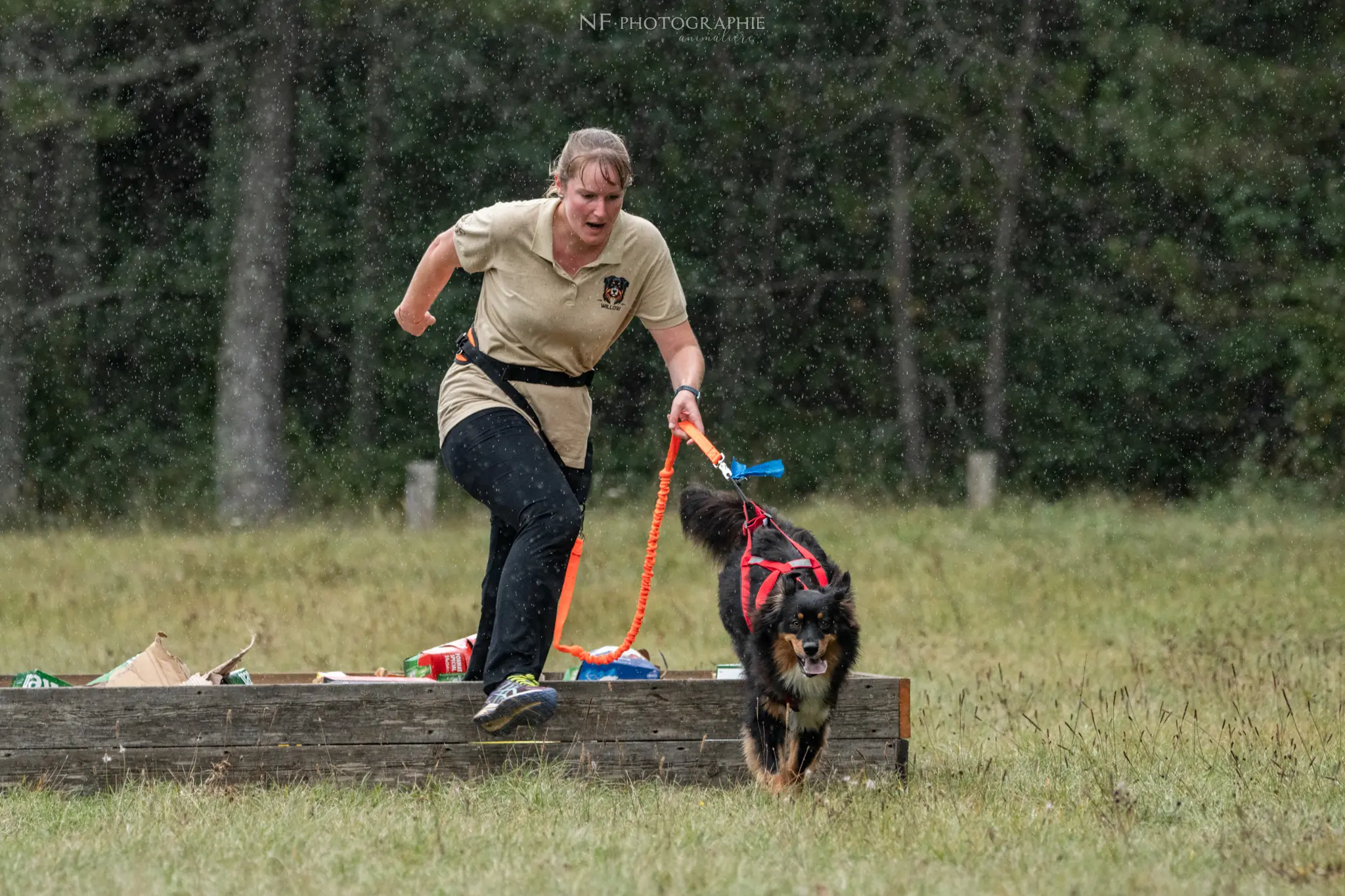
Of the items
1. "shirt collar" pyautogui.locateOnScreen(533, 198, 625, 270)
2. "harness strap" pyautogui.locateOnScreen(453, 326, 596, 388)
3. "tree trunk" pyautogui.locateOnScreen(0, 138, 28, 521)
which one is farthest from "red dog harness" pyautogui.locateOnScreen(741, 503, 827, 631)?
"tree trunk" pyautogui.locateOnScreen(0, 138, 28, 521)

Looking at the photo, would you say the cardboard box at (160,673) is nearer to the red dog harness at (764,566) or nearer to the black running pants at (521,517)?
the black running pants at (521,517)

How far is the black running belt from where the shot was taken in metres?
5.55

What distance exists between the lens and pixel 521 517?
543 centimetres

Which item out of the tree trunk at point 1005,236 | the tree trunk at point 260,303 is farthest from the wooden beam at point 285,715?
the tree trunk at point 1005,236

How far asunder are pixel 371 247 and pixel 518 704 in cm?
1997

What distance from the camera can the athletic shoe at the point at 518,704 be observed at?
533 centimetres

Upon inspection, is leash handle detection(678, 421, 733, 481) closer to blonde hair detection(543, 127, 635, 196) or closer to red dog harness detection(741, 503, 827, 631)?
red dog harness detection(741, 503, 827, 631)

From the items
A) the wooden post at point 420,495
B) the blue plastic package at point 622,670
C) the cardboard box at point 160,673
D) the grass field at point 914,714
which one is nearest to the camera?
the grass field at point 914,714

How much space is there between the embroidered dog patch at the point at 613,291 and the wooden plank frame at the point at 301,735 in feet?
4.35

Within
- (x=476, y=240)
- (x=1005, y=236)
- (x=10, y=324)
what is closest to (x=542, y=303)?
(x=476, y=240)

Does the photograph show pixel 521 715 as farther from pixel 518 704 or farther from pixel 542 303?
pixel 542 303

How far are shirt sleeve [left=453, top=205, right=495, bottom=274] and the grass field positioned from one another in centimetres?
175

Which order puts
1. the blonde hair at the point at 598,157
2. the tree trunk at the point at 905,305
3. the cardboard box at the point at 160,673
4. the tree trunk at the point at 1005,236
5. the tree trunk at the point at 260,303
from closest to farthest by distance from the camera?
the blonde hair at the point at 598,157, the cardboard box at the point at 160,673, the tree trunk at the point at 260,303, the tree trunk at the point at 1005,236, the tree trunk at the point at 905,305

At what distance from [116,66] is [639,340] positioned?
8219 mm
